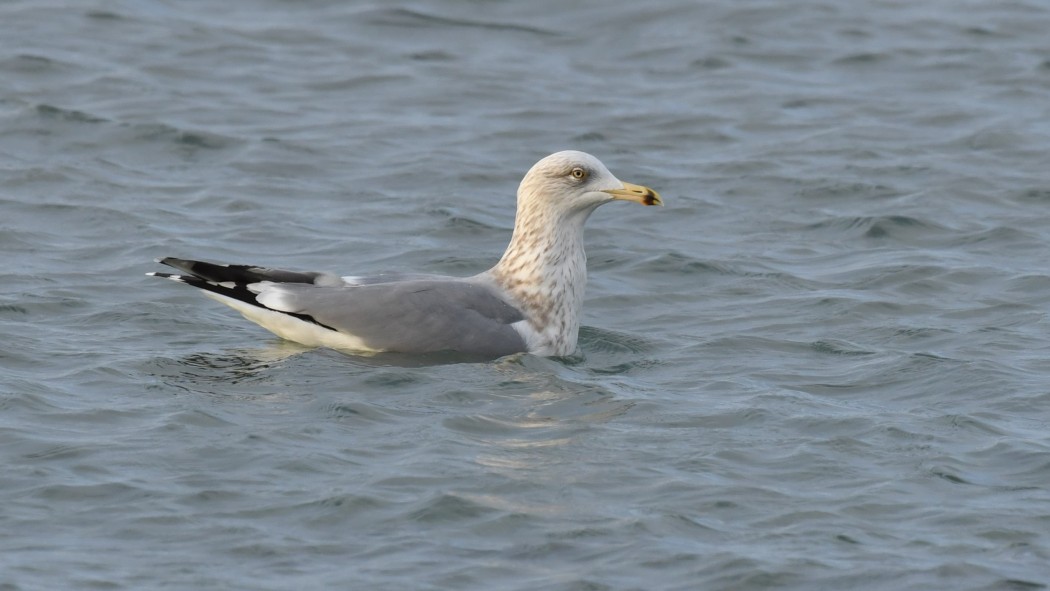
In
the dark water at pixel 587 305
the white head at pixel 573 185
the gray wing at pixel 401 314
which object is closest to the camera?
the dark water at pixel 587 305

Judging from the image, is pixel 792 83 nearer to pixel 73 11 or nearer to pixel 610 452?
pixel 73 11

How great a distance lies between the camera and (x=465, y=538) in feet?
26.7

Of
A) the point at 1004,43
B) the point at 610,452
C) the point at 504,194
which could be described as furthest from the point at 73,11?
the point at 610,452

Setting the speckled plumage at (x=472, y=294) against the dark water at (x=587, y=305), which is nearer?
the dark water at (x=587, y=305)

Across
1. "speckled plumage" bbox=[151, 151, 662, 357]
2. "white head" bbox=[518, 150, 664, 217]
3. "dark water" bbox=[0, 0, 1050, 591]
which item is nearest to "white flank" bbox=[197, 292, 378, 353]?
"speckled plumage" bbox=[151, 151, 662, 357]

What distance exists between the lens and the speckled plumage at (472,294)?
35.4ft

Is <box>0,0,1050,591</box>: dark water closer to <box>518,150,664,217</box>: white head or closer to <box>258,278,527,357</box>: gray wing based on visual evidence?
<box>258,278,527,357</box>: gray wing

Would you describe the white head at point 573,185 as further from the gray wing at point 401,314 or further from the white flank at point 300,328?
the white flank at point 300,328

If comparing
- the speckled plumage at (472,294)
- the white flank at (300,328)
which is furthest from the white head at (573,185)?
the white flank at (300,328)

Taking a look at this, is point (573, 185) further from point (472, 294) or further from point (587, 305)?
point (587, 305)

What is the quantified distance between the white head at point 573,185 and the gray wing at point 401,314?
0.94 m

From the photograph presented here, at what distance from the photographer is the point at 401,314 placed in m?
10.8

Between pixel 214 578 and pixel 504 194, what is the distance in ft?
26.6

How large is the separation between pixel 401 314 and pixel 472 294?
51cm
